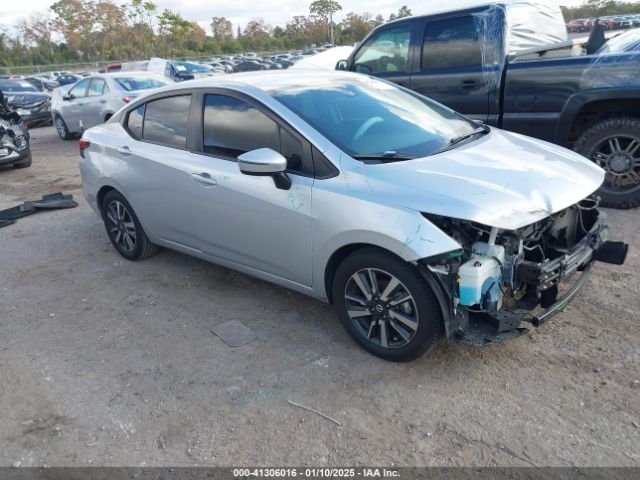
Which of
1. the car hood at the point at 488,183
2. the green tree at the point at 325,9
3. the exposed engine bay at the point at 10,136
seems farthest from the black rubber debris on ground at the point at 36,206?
the green tree at the point at 325,9

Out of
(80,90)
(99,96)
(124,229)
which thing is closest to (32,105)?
(80,90)

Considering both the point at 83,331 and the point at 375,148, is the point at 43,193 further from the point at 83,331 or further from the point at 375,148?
the point at 375,148

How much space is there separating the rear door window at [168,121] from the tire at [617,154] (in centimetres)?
397

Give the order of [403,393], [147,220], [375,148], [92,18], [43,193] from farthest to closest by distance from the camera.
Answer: [92,18]
[43,193]
[147,220]
[375,148]
[403,393]

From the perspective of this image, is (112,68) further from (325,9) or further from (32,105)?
(325,9)

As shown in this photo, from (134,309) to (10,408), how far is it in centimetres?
123

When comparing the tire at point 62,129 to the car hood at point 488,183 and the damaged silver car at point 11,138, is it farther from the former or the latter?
the car hood at point 488,183

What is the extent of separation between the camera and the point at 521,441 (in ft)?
8.53

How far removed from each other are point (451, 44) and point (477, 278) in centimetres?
460

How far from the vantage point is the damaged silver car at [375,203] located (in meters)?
2.89

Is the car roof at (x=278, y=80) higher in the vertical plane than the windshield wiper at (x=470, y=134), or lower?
higher

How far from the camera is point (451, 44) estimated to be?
6480mm

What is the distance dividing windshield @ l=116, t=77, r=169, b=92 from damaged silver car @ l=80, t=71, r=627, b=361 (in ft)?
24.8

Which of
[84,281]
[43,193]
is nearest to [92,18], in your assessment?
[43,193]
